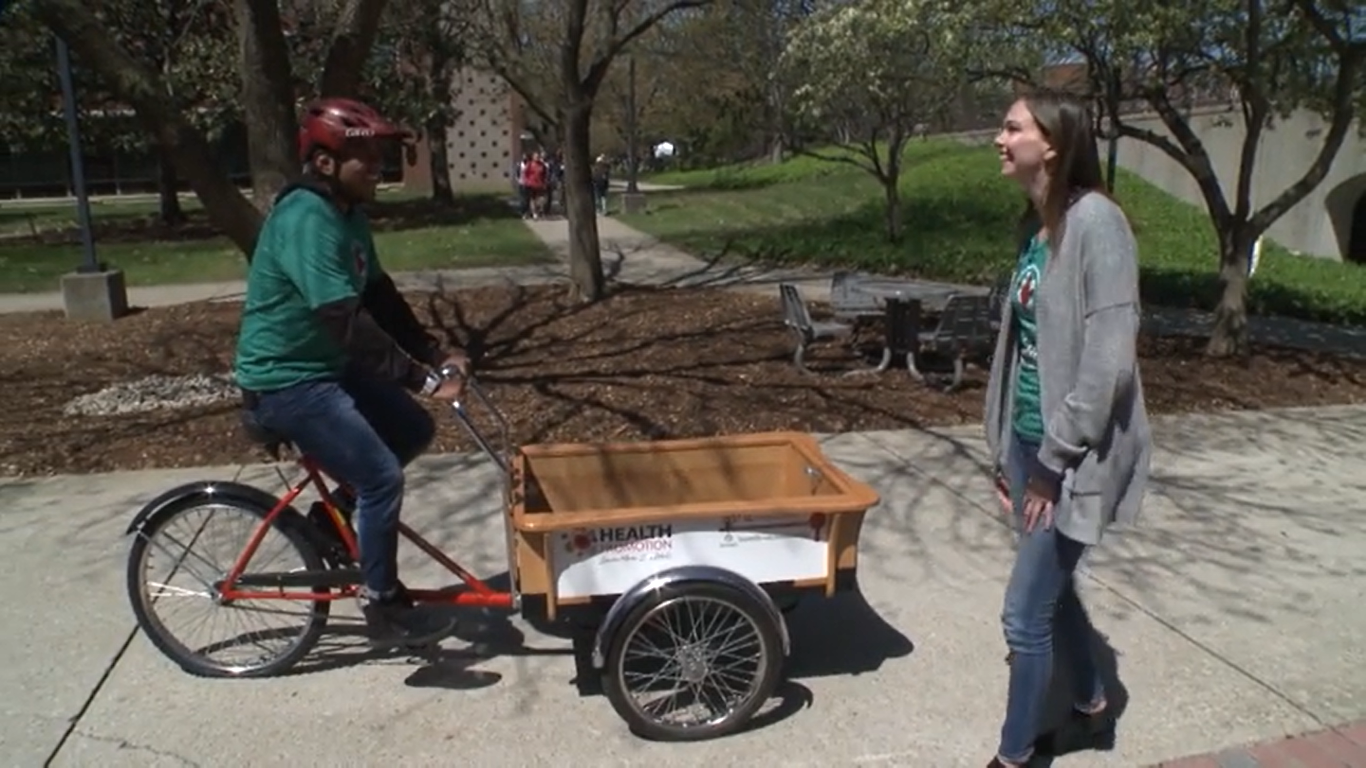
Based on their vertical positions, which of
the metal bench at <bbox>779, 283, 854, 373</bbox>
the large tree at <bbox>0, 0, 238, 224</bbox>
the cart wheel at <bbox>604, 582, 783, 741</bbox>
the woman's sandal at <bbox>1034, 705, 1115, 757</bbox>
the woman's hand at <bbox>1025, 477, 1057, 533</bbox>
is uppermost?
the large tree at <bbox>0, 0, 238, 224</bbox>

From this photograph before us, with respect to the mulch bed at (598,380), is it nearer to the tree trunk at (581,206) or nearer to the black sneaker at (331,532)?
the tree trunk at (581,206)

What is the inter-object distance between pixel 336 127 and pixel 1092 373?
221 cm

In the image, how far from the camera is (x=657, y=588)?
3393 mm

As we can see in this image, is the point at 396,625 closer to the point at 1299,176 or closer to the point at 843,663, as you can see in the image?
the point at 843,663

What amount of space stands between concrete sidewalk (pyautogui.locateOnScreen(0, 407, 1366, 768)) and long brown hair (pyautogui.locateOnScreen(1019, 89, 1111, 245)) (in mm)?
1665

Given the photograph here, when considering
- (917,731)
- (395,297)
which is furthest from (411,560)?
(917,731)

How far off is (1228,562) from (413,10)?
45.3 feet

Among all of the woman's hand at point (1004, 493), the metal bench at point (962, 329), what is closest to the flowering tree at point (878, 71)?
the metal bench at point (962, 329)

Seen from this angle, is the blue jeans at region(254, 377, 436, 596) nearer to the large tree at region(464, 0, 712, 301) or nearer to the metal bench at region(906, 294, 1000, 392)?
the metal bench at region(906, 294, 1000, 392)

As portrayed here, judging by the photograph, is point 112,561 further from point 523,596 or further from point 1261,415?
point 1261,415

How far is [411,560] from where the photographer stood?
16.2 feet

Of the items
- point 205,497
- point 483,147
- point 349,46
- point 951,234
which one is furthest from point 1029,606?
point 483,147

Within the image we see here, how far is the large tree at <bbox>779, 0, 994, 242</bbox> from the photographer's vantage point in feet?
29.7

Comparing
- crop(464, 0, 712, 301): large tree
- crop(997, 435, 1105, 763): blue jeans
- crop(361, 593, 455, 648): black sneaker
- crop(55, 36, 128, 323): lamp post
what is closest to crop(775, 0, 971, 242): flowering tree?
crop(464, 0, 712, 301): large tree
